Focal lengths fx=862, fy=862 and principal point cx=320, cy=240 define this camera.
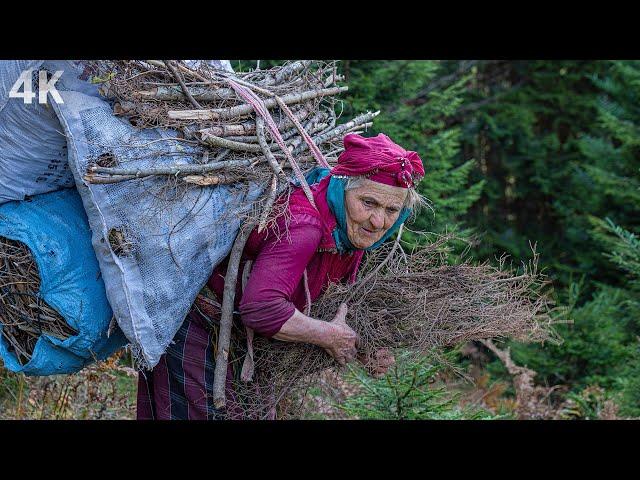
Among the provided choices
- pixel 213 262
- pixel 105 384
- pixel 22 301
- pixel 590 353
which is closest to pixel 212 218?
pixel 213 262

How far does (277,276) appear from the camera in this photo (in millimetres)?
3115

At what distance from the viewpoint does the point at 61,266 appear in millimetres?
3299

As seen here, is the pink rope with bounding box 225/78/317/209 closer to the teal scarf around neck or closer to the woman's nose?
the teal scarf around neck

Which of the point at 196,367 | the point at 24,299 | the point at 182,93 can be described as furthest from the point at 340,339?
the point at 24,299

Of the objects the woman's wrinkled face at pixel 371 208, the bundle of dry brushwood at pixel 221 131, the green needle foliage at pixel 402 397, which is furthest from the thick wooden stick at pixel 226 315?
the green needle foliage at pixel 402 397

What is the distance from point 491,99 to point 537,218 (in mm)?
1469

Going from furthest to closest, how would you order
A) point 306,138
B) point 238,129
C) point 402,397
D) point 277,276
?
point 402,397 < point 306,138 < point 238,129 < point 277,276

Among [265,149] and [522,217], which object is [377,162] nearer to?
[265,149]

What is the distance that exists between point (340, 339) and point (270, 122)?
35.1 inches

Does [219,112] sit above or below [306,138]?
above

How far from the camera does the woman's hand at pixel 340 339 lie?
3220mm

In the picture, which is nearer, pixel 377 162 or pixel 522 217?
pixel 377 162

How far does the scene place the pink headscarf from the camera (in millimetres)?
3141

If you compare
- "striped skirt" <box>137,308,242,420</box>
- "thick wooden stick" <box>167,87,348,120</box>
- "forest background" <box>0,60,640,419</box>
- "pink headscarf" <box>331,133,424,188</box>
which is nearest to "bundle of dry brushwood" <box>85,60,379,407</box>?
"thick wooden stick" <box>167,87,348,120</box>
